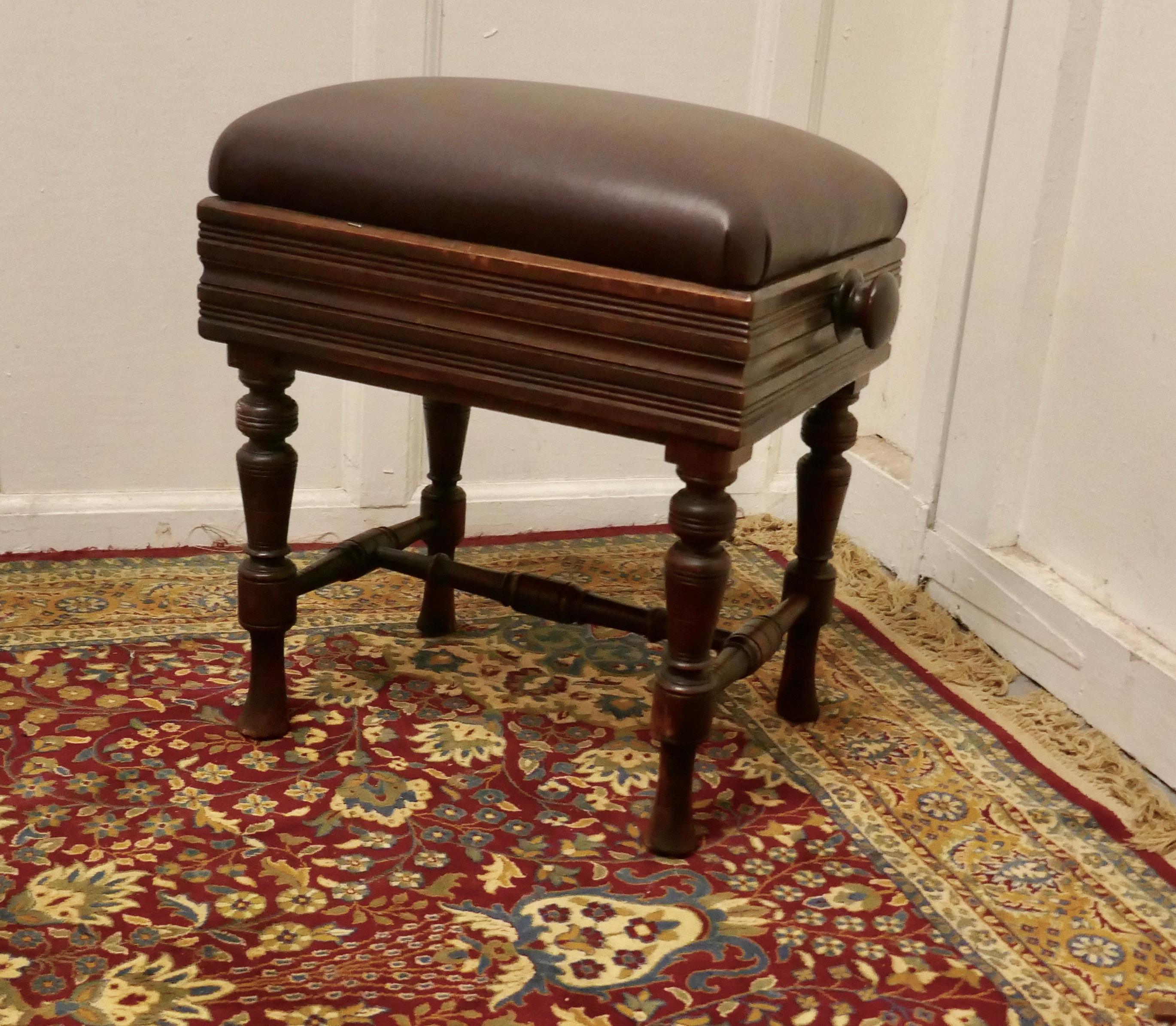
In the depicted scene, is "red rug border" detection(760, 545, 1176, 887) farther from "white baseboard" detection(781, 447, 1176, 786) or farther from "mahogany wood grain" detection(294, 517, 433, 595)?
"mahogany wood grain" detection(294, 517, 433, 595)

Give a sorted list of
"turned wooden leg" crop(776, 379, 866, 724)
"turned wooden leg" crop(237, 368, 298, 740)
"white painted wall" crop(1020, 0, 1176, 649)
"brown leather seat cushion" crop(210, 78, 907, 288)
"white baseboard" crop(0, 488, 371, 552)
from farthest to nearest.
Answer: "white baseboard" crop(0, 488, 371, 552)
"white painted wall" crop(1020, 0, 1176, 649)
"turned wooden leg" crop(776, 379, 866, 724)
"turned wooden leg" crop(237, 368, 298, 740)
"brown leather seat cushion" crop(210, 78, 907, 288)

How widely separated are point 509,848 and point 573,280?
609mm

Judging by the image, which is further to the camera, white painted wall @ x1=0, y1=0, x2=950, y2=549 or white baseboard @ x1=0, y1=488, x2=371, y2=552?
white baseboard @ x1=0, y1=488, x2=371, y2=552

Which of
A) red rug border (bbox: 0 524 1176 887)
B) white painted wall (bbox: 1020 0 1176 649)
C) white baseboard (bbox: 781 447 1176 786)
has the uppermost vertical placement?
white painted wall (bbox: 1020 0 1176 649)

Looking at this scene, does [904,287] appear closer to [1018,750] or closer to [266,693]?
[1018,750]

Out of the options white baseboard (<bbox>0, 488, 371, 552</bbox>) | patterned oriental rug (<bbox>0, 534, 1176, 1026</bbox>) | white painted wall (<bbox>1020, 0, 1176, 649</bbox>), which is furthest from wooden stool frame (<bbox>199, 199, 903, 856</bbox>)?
white baseboard (<bbox>0, 488, 371, 552</bbox>)

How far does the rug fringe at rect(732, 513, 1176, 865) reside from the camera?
157cm

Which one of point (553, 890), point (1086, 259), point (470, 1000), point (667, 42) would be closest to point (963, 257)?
point (1086, 259)

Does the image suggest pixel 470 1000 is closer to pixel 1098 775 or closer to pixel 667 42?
pixel 1098 775

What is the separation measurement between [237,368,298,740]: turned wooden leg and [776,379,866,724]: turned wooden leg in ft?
2.01

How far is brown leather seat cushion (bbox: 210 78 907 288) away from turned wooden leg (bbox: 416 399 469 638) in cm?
51

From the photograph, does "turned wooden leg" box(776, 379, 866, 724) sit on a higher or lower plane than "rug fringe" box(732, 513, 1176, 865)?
higher

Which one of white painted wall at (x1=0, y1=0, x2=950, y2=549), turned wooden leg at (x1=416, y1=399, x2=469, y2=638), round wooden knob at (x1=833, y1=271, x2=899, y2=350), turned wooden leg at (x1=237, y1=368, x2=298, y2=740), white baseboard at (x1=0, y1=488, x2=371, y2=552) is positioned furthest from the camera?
white baseboard at (x1=0, y1=488, x2=371, y2=552)

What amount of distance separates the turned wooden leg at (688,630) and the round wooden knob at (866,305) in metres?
0.21
